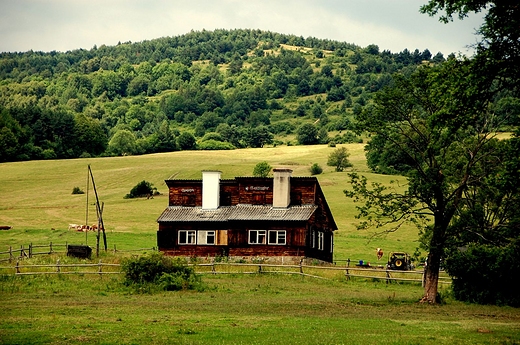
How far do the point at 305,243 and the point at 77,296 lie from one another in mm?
25451

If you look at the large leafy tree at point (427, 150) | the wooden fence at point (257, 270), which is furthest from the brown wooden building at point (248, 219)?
the large leafy tree at point (427, 150)

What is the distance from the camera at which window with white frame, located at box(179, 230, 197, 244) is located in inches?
2603

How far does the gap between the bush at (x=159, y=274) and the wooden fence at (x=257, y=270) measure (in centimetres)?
389

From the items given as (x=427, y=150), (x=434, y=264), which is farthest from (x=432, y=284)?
(x=427, y=150)

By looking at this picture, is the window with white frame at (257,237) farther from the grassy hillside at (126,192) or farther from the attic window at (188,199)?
the grassy hillside at (126,192)

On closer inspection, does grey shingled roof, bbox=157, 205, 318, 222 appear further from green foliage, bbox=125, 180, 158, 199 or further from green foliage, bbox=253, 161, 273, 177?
green foliage, bbox=253, 161, 273, 177

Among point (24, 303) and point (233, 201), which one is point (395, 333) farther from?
point (233, 201)

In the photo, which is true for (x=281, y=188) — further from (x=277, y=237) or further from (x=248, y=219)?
(x=277, y=237)

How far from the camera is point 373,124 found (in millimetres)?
40688

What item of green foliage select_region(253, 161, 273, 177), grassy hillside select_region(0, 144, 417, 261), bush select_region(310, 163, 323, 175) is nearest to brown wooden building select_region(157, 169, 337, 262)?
grassy hillside select_region(0, 144, 417, 261)

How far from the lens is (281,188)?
211 ft

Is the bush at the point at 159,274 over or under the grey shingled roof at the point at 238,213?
under

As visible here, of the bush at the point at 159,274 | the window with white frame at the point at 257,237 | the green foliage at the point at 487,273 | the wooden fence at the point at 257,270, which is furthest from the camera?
the window with white frame at the point at 257,237

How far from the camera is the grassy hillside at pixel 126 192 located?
81125 millimetres
